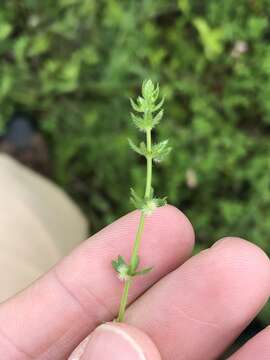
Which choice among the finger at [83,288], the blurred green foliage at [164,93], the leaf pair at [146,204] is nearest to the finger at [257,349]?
the finger at [83,288]

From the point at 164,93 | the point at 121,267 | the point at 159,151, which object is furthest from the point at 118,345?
the point at 164,93

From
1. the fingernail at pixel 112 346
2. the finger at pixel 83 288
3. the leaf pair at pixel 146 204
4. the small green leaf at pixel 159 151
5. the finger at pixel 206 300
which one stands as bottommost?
the finger at pixel 206 300

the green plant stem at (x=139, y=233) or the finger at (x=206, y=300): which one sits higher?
the green plant stem at (x=139, y=233)

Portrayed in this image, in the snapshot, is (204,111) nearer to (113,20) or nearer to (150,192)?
(113,20)

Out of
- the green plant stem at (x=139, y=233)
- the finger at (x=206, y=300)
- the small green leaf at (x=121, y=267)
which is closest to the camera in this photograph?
the green plant stem at (x=139, y=233)

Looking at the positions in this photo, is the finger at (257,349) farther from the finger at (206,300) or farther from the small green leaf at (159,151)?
the small green leaf at (159,151)

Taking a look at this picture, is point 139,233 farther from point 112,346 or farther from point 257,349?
point 257,349

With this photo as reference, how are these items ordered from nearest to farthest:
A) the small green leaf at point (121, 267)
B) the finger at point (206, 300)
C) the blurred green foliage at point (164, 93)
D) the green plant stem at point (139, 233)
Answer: the green plant stem at point (139, 233)
the small green leaf at point (121, 267)
the finger at point (206, 300)
the blurred green foliage at point (164, 93)

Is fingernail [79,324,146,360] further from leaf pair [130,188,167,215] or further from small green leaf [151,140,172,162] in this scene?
small green leaf [151,140,172,162]
